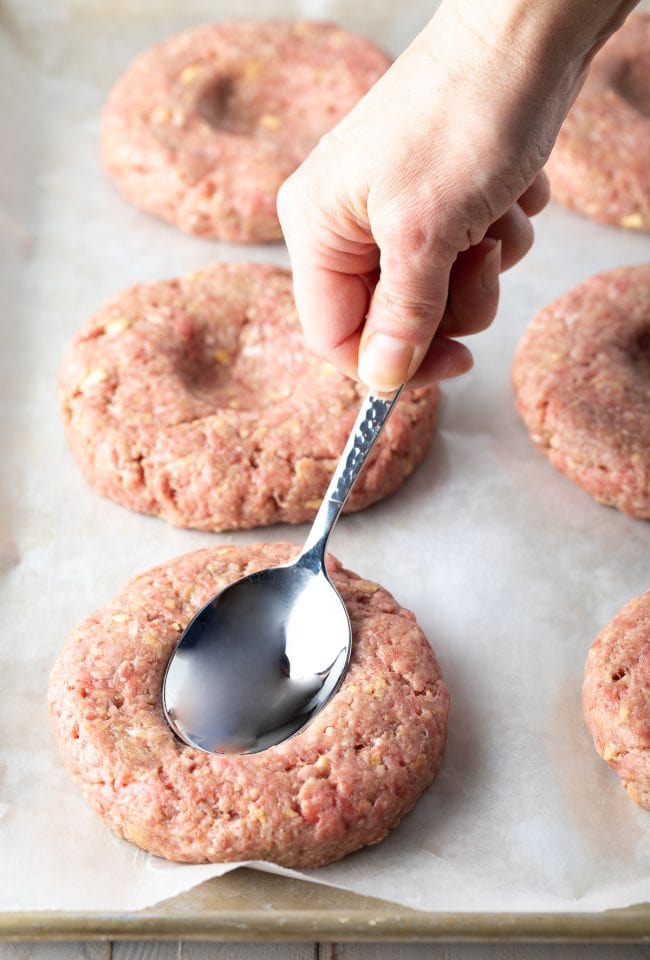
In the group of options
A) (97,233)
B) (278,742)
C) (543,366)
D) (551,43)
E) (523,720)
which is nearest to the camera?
(551,43)

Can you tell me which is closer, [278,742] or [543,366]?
[278,742]

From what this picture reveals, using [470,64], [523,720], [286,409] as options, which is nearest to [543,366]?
[286,409]

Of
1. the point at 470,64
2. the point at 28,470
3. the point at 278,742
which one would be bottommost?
the point at 28,470

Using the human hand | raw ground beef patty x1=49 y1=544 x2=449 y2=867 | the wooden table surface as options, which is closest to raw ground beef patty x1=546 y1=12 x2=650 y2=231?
the human hand

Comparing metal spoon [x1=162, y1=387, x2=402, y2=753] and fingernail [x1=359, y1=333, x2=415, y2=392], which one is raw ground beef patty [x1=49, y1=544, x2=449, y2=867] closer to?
metal spoon [x1=162, y1=387, x2=402, y2=753]

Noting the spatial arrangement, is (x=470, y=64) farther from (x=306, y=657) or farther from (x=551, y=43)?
(x=306, y=657)

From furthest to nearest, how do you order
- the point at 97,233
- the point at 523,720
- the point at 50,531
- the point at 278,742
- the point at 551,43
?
the point at 97,233 < the point at 50,531 < the point at 523,720 < the point at 278,742 < the point at 551,43

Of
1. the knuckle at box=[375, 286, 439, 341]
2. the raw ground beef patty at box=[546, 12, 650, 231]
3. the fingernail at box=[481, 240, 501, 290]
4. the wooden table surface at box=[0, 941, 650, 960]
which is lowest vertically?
the wooden table surface at box=[0, 941, 650, 960]

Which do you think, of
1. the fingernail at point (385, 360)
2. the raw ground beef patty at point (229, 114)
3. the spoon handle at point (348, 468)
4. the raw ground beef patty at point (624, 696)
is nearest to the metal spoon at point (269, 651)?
the spoon handle at point (348, 468)
